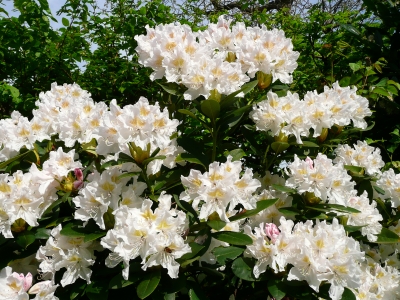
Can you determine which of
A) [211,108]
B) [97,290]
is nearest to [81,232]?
[97,290]

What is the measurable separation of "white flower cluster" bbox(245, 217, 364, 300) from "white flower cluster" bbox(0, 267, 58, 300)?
718mm

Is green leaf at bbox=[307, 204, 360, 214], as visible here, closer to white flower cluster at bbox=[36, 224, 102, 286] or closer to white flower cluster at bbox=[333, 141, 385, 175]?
white flower cluster at bbox=[333, 141, 385, 175]

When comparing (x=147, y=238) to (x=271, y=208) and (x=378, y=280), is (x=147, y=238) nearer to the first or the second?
(x=271, y=208)

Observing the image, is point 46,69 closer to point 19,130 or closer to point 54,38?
point 54,38

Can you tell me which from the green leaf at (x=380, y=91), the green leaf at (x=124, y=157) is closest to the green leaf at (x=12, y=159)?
the green leaf at (x=124, y=157)

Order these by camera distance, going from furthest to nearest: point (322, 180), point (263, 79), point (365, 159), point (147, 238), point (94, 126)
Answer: point (365, 159) < point (263, 79) < point (94, 126) < point (322, 180) < point (147, 238)

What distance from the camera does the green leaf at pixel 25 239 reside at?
65.1 inches

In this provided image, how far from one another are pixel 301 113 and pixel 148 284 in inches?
35.5

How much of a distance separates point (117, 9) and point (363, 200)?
280 centimetres

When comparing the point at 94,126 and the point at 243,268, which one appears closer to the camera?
the point at 243,268

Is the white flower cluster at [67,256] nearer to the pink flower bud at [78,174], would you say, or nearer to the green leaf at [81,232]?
the green leaf at [81,232]

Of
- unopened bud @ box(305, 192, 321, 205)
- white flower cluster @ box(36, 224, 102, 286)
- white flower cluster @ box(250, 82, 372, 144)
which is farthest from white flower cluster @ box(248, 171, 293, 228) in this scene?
white flower cluster @ box(36, 224, 102, 286)

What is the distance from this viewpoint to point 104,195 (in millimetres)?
1608

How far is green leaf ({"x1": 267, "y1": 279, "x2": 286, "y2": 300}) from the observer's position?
154 centimetres
